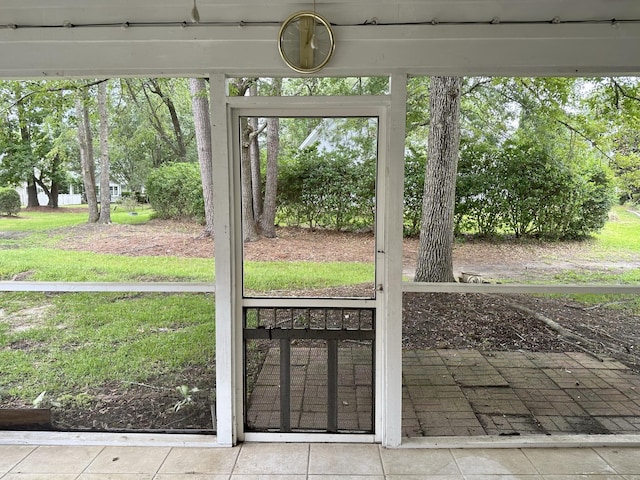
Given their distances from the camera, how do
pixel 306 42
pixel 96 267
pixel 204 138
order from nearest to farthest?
pixel 306 42 < pixel 204 138 < pixel 96 267

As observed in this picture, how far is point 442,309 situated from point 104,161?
2.65 metres

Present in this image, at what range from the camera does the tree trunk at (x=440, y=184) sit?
265cm

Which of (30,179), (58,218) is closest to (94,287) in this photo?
(58,218)

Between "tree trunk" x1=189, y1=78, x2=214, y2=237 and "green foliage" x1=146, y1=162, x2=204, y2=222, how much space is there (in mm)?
84

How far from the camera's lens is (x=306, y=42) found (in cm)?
191

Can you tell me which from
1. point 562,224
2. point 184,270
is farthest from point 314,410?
point 562,224

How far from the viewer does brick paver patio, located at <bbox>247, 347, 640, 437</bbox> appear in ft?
7.12

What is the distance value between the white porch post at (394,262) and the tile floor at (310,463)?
0.20 meters

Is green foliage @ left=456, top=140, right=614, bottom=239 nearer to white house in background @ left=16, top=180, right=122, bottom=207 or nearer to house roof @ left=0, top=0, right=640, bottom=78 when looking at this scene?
house roof @ left=0, top=0, right=640, bottom=78

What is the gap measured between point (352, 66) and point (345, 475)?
2.08m

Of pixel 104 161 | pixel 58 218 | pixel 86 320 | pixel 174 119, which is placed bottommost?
pixel 86 320

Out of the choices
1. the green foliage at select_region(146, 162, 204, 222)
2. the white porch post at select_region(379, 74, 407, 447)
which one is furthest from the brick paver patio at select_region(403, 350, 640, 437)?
the green foliage at select_region(146, 162, 204, 222)

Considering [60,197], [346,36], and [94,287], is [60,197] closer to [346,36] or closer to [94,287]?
[94,287]

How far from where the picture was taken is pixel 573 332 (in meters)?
2.77
